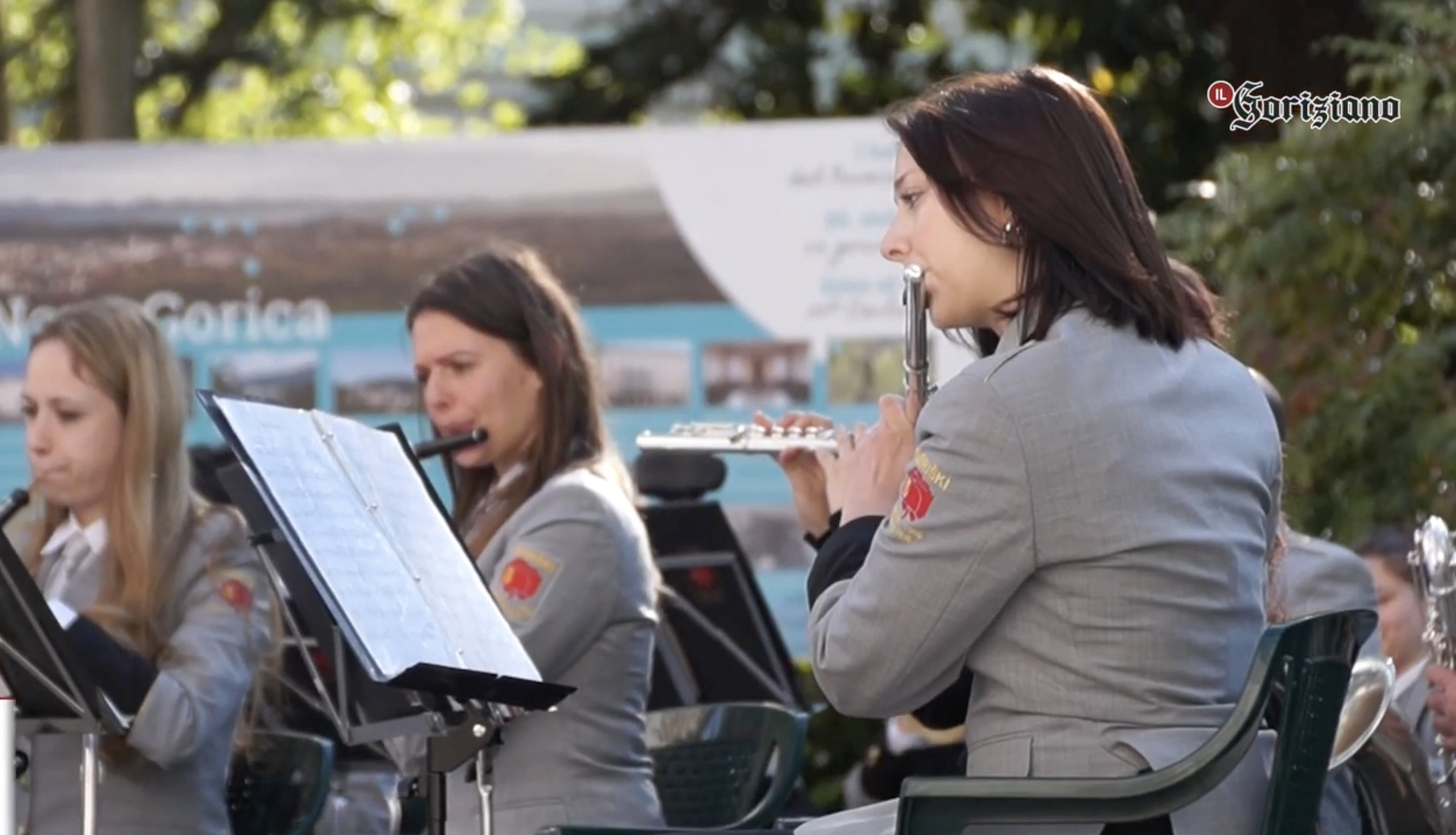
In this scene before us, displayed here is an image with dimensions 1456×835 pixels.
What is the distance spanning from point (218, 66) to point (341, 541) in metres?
8.60

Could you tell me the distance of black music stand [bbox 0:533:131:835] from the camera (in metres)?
3.18

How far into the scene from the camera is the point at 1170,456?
97.0 inches

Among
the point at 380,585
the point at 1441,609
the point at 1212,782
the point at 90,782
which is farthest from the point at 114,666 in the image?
the point at 1441,609

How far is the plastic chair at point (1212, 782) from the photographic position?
237 centimetres

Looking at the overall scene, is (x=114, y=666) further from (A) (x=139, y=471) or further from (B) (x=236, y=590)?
(A) (x=139, y=471)

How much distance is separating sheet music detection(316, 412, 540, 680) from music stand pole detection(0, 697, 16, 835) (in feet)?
2.47

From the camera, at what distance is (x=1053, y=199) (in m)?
2.56

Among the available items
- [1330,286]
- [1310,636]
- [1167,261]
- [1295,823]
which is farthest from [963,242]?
[1330,286]

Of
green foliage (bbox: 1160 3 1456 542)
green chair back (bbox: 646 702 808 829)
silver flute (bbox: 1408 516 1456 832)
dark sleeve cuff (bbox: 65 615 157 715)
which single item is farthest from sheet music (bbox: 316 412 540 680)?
green foliage (bbox: 1160 3 1456 542)

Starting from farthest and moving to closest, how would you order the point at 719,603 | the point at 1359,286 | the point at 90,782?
the point at 1359,286 → the point at 719,603 → the point at 90,782

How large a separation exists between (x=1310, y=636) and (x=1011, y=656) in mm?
323

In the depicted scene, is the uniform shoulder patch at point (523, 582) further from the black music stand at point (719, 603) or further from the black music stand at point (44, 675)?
the black music stand at point (719, 603)

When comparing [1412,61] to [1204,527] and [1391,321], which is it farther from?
[1204,527]

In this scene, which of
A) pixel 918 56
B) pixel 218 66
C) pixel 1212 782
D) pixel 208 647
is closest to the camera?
pixel 1212 782
